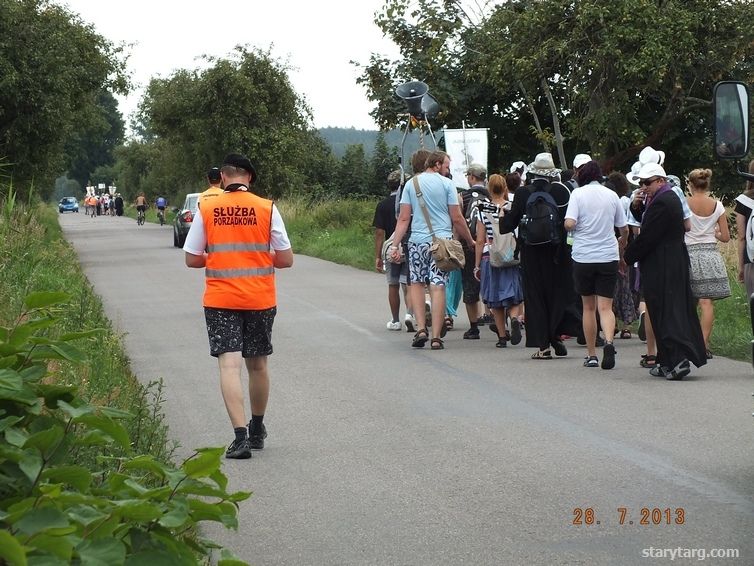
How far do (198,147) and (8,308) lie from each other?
43.5 m

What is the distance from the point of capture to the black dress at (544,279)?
40.4ft

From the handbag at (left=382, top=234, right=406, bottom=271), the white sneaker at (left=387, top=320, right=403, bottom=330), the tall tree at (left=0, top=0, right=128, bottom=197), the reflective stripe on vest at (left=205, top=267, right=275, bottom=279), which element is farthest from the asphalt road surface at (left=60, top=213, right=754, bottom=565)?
the tall tree at (left=0, top=0, right=128, bottom=197)

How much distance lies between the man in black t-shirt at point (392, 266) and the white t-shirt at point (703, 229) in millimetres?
3686

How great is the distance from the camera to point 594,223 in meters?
11.7

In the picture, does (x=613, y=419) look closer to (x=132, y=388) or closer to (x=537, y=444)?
(x=537, y=444)

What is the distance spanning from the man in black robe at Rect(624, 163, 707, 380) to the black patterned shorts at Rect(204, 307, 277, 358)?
3787mm

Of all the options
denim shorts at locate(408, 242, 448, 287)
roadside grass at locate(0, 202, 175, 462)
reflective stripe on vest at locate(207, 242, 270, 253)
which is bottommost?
roadside grass at locate(0, 202, 175, 462)

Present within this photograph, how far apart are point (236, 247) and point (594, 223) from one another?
4.54 meters

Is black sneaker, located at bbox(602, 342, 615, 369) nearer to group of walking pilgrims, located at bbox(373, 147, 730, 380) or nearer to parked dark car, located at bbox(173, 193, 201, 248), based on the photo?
A: group of walking pilgrims, located at bbox(373, 147, 730, 380)

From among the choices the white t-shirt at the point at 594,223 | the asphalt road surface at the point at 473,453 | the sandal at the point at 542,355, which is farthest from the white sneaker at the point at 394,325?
the white t-shirt at the point at 594,223

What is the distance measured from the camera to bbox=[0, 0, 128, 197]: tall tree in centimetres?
2953

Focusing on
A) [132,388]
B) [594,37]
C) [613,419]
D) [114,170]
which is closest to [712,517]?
[613,419]

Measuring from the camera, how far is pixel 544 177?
12492 mm

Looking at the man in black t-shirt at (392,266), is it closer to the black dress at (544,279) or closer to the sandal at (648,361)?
the black dress at (544,279)
